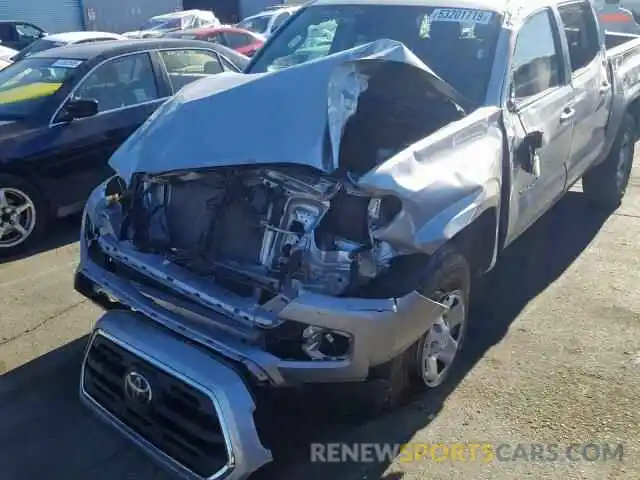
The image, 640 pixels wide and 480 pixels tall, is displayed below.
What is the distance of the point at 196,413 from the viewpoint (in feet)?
9.59

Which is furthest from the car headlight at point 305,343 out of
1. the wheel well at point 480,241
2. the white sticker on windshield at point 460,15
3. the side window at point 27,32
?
the side window at point 27,32

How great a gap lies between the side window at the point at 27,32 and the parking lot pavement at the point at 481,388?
1625 centimetres

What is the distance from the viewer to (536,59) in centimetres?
459

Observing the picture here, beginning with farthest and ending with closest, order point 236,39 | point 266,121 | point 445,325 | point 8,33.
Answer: point 8,33 → point 236,39 → point 445,325 → point 266,121

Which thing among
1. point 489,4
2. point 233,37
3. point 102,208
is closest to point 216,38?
point 233,37

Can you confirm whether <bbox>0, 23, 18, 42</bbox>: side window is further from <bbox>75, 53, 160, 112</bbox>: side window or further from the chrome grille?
the chrome grille

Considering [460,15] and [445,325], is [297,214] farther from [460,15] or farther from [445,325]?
[460,15]

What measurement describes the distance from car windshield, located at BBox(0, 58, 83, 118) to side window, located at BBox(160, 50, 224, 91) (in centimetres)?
91

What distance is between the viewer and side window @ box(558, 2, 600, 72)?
17.2ft

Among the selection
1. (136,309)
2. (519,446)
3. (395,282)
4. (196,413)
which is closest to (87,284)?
(136,309)

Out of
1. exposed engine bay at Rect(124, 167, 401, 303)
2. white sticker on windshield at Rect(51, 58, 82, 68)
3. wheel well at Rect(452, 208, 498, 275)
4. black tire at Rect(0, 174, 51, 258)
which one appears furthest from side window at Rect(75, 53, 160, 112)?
wheel well at Rect(452, 208, 498, 275)

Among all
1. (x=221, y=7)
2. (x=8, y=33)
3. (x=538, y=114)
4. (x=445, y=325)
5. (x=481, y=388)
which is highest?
(x=538, y=114)

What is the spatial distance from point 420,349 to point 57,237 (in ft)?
12.9

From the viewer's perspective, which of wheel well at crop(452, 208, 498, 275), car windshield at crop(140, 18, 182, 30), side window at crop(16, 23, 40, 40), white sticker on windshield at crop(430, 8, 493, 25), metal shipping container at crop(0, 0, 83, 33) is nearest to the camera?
wheel well at crop(452, 208, 498, 275)
